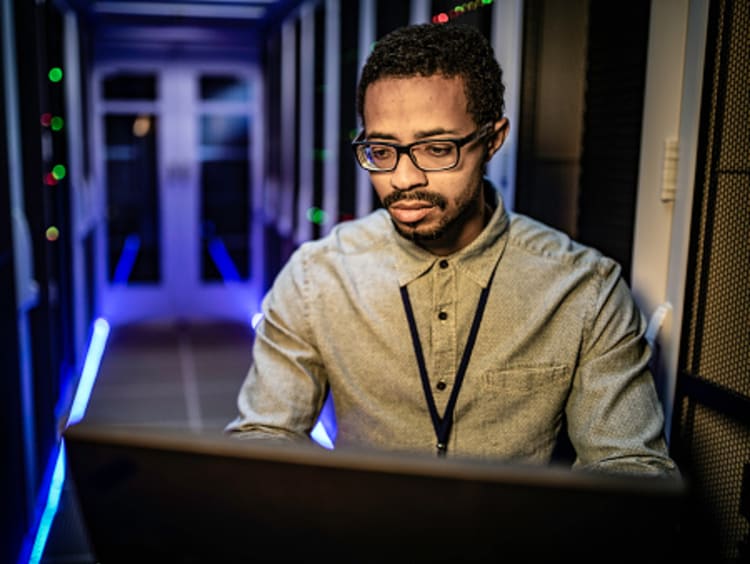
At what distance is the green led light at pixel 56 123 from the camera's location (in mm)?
5025

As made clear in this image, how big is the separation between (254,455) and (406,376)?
0.81 metres

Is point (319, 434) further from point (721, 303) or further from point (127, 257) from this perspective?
point (127, 257)

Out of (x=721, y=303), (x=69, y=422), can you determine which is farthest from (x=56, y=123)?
(x=69, y=422)

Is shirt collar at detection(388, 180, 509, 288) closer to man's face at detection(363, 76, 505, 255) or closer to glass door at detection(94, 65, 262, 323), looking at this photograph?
man's face at detection(363, 76, 505, 255)

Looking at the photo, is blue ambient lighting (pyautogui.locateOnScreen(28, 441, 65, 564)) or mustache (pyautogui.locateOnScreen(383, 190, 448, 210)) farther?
blue ambient lighting (pyautogui.locateOnScreen(28, 441, 65, 564))

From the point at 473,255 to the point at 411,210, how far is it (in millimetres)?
182

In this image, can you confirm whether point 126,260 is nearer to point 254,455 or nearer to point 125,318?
point 125,318

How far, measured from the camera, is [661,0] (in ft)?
5.18

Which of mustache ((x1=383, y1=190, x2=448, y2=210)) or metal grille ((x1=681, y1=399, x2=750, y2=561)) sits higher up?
mustache ((x1=383, y1=190, x2=448, y2=210))

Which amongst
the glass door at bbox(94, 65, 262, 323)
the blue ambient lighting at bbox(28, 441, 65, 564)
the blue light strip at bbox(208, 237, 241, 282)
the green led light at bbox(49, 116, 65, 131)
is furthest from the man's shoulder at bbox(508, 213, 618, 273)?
the blue light strip at bbox(208, 237, 241, 282)

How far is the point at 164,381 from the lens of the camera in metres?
5.44

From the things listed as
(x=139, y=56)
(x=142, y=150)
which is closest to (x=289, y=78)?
(x=139, y=56)

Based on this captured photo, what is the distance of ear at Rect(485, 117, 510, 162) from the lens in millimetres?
1412

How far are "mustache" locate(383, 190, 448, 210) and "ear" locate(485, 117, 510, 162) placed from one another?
14 cm
